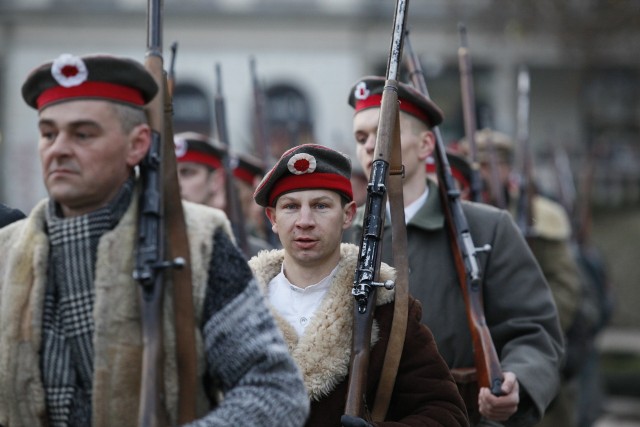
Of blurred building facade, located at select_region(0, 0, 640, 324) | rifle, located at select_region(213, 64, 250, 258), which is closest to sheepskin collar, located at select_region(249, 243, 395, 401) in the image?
rifle, located at select_region(213, 64, 250, 258)

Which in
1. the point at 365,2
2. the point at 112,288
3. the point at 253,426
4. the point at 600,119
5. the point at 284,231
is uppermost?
the point at 365,2

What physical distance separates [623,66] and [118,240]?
3547 centimetres

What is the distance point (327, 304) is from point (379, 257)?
0.24 metres

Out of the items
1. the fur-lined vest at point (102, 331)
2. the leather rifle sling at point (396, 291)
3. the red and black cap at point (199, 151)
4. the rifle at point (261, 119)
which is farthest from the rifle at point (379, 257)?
the rifle at point (261, 119)

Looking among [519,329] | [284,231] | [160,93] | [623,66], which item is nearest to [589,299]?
[519,329]

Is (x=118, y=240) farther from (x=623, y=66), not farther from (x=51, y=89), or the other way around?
(x=623, y=66)

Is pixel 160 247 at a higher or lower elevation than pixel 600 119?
lower

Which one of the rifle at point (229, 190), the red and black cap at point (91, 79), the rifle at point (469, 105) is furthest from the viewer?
the rifle at point (229, 190)

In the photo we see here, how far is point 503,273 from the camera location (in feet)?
16.4

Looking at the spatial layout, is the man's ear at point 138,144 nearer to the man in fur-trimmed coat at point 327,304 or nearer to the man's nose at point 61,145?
the man's nose at point 61,145

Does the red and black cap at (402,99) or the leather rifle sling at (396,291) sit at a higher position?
the red and black cap at (402,99)

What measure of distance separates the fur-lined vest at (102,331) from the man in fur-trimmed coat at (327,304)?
2.77 ft

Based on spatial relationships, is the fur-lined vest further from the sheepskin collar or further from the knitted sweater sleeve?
the sheepskin collar

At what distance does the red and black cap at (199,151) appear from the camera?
7.00 meters
